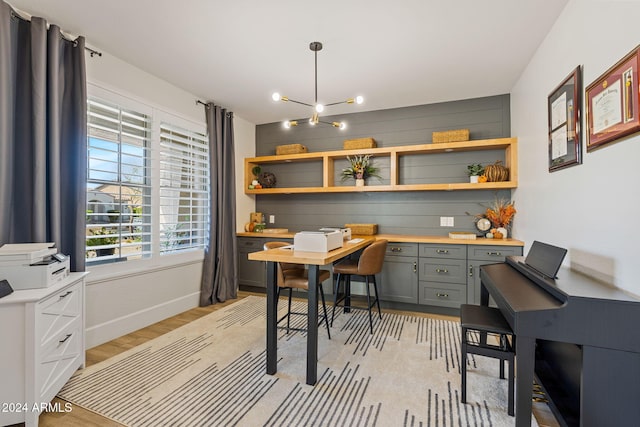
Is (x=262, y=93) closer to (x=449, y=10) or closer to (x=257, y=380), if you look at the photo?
(x=449, y=10)

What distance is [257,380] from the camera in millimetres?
→ 2209

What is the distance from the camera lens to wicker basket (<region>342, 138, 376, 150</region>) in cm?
418

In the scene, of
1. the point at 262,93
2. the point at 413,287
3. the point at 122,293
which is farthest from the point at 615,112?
the point at 122,293

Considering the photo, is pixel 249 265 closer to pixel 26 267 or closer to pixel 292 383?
pixel 292 383

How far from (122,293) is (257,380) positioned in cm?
177

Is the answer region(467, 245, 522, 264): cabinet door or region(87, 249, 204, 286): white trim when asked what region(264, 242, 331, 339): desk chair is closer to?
region(87, 249, 204, 286): white trim

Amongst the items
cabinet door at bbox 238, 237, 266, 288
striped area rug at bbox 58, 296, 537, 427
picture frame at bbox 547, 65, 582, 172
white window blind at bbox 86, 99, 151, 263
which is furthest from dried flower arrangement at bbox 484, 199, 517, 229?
white window blind at bbox 86, 99, 151, 263

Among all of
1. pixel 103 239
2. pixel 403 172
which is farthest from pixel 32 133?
pixel 403 172

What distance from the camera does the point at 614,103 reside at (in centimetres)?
160

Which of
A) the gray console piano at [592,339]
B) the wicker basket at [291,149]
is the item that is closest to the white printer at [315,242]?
the gray console piano at [592,339]

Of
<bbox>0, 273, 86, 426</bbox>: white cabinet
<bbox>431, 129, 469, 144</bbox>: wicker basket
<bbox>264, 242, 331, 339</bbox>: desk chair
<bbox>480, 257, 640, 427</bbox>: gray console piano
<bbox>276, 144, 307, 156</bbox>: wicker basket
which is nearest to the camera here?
<bbox>480, 257, 640, 427</bbox>: gray console piano

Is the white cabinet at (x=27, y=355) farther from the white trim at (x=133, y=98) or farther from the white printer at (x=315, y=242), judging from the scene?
the white trim at (x=133, y=98)

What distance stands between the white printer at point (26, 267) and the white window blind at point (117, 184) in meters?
0.78

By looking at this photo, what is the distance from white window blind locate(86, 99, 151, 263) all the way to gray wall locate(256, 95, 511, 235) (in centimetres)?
213
